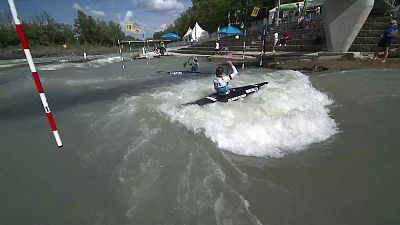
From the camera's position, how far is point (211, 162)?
16.8 ft

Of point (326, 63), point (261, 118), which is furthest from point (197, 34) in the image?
point (261, 118)

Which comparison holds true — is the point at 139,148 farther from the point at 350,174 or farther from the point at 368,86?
the point at 368,86

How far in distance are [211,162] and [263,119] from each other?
Answer: 2.70 meters

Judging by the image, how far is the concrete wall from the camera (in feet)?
55.4

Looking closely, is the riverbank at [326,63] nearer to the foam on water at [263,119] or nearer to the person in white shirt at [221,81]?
the foam on water at [263,119]

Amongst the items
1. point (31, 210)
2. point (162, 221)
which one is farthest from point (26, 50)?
point (162, 221)

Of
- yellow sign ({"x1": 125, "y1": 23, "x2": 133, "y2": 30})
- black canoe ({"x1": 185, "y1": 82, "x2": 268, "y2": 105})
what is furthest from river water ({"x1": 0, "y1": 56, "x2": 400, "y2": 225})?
yellow sign ({"x1": 125, "y1": 23, "x2": 133, "y2": 30})

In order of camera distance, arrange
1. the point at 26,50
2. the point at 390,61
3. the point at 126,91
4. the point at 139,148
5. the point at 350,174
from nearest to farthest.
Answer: the point at 26,50 → the point at 350,174 → the point at 139,148 → the point at 126,91 → the point at 390,61

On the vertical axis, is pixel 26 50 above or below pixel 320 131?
above

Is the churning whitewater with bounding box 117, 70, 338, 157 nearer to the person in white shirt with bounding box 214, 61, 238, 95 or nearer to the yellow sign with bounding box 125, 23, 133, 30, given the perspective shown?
the person in white shirt with bounding box 214, 61, 238, 95

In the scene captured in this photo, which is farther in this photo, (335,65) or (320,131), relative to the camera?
(335,65)

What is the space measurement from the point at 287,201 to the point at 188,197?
4.81 ft

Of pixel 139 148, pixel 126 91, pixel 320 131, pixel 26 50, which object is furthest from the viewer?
pixel 126 91

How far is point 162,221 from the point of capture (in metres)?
3.65
